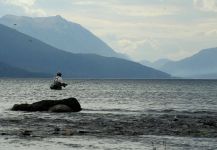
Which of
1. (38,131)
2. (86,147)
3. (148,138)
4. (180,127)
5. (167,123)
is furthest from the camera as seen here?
(167,123)

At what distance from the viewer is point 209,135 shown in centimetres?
4319

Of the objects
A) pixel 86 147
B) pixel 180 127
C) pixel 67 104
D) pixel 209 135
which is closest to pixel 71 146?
pixel 86 147

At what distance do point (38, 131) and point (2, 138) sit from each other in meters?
5.87

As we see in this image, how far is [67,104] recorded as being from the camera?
7275 centimetres

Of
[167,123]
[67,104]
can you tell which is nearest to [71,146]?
[167,123]

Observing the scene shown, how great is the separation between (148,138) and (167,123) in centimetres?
1391

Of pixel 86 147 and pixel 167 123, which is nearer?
pixel 86 147

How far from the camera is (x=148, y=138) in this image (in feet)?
135

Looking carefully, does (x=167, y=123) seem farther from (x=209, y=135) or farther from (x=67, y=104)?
(x=67, y=104)

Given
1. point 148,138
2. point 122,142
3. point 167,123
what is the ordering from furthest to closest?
point 167,123 < point 148,138 < point 122,142

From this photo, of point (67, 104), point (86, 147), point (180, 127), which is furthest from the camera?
point (67, 104)

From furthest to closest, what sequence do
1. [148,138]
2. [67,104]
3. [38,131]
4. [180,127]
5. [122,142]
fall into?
[67,104] → [180,127] → [38,131] → [148,138] → [122,142]

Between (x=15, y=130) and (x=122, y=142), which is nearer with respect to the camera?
(x=122, y=142)

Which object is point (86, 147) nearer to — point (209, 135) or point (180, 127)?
point (209, 135)
